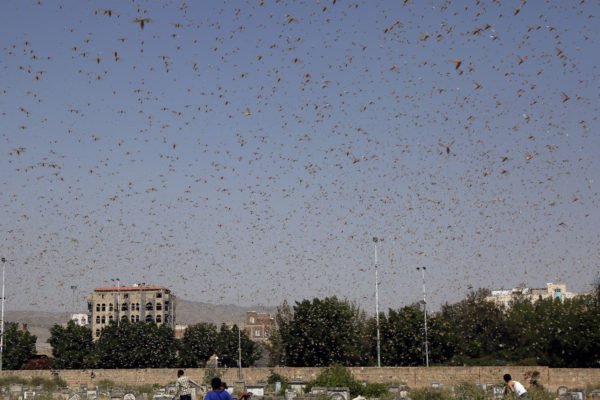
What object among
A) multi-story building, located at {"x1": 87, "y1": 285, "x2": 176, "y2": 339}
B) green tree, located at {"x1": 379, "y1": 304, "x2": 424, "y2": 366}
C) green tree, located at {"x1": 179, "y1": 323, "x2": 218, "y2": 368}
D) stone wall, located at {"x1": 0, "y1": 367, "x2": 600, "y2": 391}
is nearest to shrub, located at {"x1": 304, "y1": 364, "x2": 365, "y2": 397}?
stone wall, located at {"x1": 0, "y1": 367, "x2": 600, "y2": 391}

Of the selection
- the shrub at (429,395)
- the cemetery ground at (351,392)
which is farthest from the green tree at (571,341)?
the shrub at (429,395)

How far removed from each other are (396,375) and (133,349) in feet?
102

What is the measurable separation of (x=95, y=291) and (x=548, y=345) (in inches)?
3854

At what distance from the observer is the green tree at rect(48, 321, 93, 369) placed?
223 feet

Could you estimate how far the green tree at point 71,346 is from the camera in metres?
68.1

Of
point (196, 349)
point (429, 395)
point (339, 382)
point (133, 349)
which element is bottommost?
point (196, 349)

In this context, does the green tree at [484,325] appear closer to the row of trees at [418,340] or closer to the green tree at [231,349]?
the row of trees at [418,340]

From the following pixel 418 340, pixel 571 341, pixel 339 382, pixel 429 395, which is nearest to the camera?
pixel 429 395

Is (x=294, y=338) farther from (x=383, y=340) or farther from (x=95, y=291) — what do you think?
(x=95, y=291)

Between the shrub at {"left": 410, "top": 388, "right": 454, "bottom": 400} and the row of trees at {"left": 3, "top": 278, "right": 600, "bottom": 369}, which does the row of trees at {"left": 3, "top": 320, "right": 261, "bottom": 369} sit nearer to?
the row of trees at {"left": 3, "top": 278, "right": 600, "bottom": 369}

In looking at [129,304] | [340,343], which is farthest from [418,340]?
[129,304]

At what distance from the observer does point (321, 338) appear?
62812 millimetres

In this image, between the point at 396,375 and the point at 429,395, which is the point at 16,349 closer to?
the point at 396,375

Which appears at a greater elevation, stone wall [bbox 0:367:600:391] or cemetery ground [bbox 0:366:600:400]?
cemetery ground [bbox 0:366:600:400]
